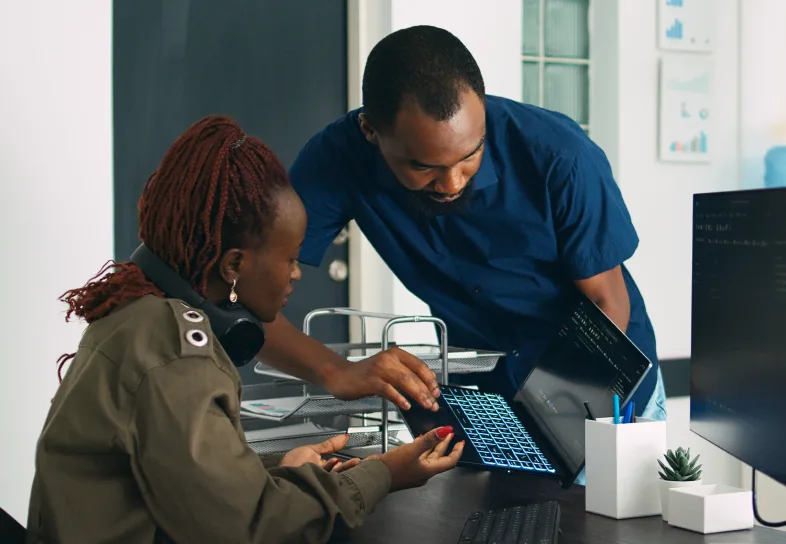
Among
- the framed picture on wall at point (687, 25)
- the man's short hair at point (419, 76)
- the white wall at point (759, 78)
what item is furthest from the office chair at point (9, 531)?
the white wall at point (759, 78)

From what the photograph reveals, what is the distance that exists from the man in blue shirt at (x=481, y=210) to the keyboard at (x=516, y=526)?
52 cm

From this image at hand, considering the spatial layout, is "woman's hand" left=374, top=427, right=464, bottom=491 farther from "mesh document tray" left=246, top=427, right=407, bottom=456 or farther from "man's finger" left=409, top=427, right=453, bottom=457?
"mesh document tray" left=246, top=427, right=407, bottom=456

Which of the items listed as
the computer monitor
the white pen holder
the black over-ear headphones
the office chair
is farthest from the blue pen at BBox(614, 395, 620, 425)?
the office chair

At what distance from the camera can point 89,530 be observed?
93 cm

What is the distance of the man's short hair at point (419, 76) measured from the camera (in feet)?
4.46

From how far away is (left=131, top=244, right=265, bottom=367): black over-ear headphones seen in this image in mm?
1058

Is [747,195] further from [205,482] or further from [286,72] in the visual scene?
[286,72]

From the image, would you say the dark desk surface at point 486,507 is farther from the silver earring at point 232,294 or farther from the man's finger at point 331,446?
the silver earring at point 232,294

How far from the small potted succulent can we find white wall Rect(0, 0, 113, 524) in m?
1.60

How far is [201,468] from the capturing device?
2.95 ft

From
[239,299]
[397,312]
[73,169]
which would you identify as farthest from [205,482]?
[397,312]

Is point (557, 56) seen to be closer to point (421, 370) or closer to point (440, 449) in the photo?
point (421, 370)

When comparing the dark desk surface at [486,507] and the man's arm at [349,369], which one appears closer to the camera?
the dark desk surface at [486,507]

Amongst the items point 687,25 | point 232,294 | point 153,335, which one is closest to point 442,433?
point 232,294
